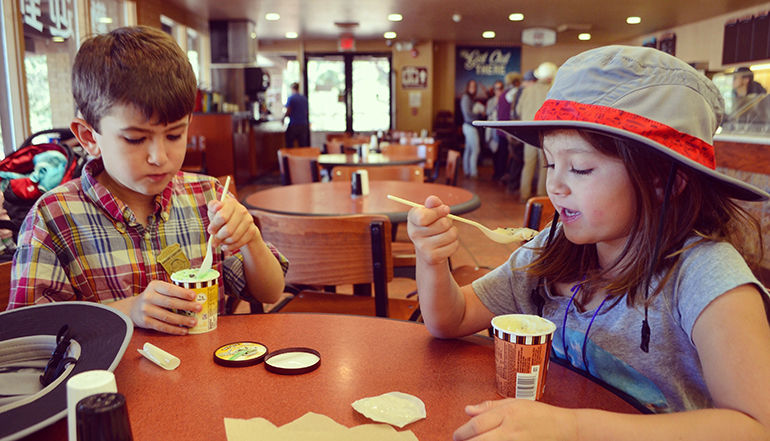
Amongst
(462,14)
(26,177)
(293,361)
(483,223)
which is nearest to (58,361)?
(293,361)

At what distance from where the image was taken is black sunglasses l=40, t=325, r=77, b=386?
73cm

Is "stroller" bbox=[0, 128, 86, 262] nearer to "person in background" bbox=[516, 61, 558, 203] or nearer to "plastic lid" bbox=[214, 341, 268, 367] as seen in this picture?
"plastic lid" bbox=[214, 341, 268, 367]

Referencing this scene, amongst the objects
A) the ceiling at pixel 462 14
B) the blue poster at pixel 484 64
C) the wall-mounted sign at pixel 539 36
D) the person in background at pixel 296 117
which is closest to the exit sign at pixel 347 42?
the ceiling at pixel 462 14

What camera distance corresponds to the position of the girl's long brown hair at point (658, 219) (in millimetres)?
846

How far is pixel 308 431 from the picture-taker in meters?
0.66

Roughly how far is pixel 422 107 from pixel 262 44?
4.43 m

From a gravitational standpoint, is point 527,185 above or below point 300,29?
below

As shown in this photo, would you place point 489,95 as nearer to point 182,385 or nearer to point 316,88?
point 316,88

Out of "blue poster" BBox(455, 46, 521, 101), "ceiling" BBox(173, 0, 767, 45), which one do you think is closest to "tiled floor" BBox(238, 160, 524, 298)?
"ceiling" BBox(173, 0, 767, 45)

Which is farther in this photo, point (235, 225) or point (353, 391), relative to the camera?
point (235, 225)

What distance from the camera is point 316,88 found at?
44.7 ft

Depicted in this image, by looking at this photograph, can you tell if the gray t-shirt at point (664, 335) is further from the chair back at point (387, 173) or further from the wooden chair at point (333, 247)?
the chair back at point (387, 173)

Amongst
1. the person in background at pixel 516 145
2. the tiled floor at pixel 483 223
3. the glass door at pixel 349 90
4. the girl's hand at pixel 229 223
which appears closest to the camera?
the girl's hand at pixel 229 223

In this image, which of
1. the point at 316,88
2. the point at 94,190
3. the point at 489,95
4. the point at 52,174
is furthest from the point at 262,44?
the point at 94,190
